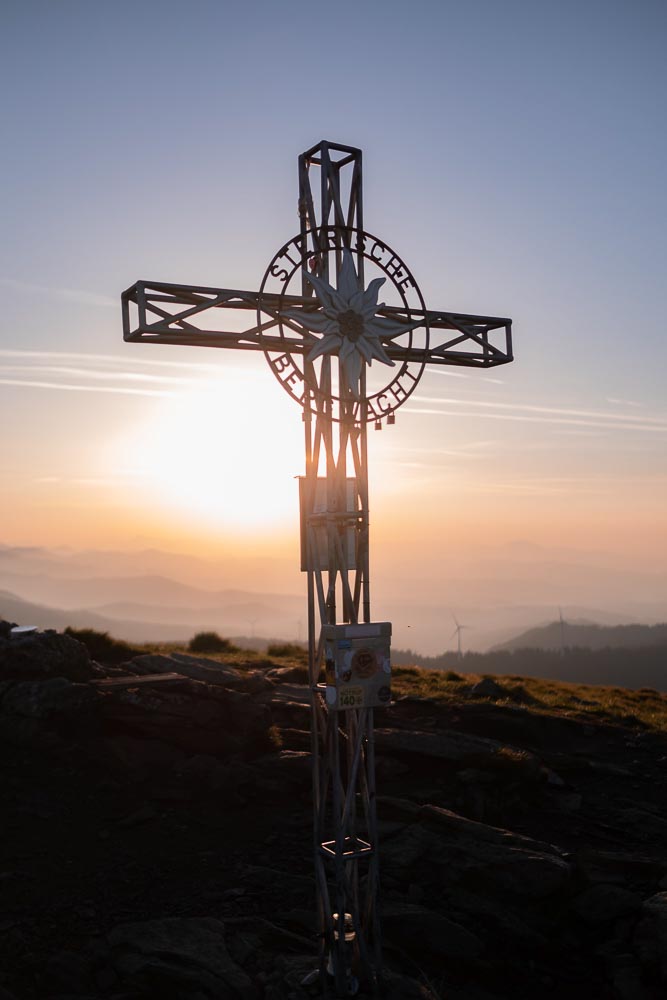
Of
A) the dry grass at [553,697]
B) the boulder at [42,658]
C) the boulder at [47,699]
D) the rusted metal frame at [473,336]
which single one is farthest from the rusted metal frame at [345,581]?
the dry grass at [553,697]

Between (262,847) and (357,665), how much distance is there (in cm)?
577

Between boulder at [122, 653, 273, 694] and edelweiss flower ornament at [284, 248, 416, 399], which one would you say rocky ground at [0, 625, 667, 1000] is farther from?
edelweiss flower ornament at [284, 248, 416, 399]

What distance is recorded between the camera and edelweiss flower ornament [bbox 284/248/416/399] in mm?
11398

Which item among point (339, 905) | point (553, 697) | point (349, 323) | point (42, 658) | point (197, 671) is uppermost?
point (349, 323)

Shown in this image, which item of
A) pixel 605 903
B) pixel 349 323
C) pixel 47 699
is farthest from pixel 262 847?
pixel 349 323

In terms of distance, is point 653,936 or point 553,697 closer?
point 653,936

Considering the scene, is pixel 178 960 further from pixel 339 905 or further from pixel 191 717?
pixel 191 717

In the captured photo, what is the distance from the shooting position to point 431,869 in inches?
585

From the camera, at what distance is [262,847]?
50.6 ft

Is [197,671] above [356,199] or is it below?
below

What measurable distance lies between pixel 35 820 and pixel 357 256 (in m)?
10.6

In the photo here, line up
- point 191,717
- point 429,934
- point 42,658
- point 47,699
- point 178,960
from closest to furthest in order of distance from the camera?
point 178,960, point 429,934, point 47,699, point 191,717, point 42,658

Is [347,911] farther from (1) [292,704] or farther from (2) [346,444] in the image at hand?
(1) [292,704]

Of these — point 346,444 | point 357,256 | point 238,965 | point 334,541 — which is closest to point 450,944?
point 238,965
